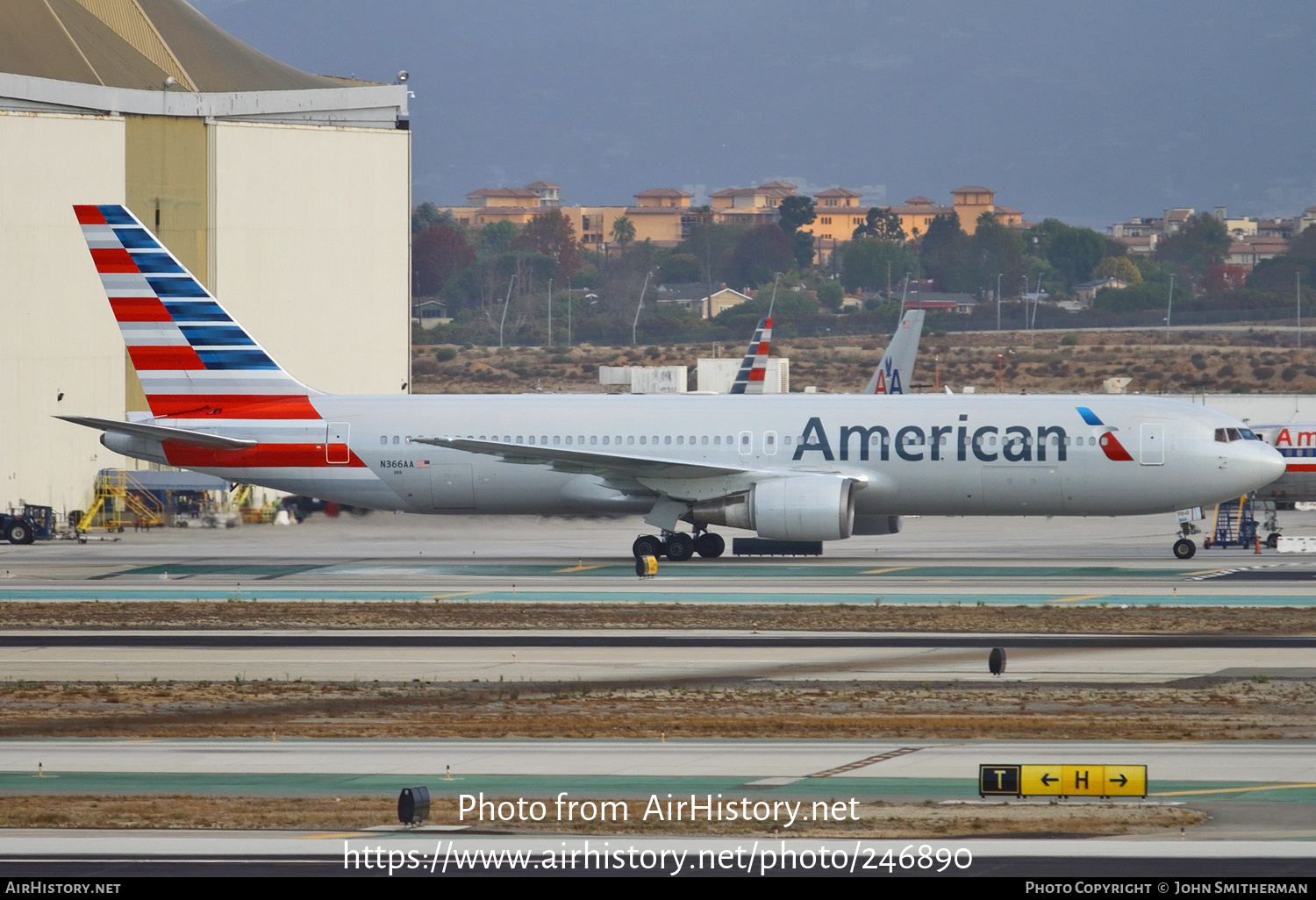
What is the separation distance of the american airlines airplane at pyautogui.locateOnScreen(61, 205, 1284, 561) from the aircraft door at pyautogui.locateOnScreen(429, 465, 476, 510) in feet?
0.15

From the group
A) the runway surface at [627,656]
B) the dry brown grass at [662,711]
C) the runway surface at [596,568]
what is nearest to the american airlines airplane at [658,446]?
the runway surface at [596,568]

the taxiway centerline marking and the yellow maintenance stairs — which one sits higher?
the yellow maintenance stairs

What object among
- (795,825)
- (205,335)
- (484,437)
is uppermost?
(205,335)

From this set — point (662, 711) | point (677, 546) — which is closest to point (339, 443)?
point (677, 546)

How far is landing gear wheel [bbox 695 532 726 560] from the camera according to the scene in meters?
41.0

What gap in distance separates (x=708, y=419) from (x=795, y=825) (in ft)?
85.4

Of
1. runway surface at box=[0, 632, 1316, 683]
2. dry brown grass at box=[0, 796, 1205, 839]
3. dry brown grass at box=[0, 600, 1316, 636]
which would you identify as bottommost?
dry brown grass at box=[0, 796, 1205, 839]

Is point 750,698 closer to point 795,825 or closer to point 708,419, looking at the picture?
point 795,825

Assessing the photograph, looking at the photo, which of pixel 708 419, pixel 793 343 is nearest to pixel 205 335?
pixel 708 419

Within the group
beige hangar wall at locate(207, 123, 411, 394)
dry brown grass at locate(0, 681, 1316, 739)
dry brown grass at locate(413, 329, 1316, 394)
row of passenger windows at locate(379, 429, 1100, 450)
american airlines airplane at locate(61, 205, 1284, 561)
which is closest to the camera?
dry brown grass at locate(0, 681, 1316, 739)

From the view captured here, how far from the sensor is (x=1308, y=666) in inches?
941

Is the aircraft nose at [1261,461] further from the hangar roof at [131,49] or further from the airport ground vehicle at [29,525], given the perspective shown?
the hangar roof at [131,49]

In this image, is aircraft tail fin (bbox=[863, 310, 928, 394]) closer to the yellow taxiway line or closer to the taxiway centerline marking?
the taxiway centerline marking

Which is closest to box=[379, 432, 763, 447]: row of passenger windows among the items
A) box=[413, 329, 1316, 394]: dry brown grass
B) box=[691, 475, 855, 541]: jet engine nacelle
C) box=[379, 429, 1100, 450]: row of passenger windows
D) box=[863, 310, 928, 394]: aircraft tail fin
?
box=[379, 429, 1100, 450]: row of passenger windows
